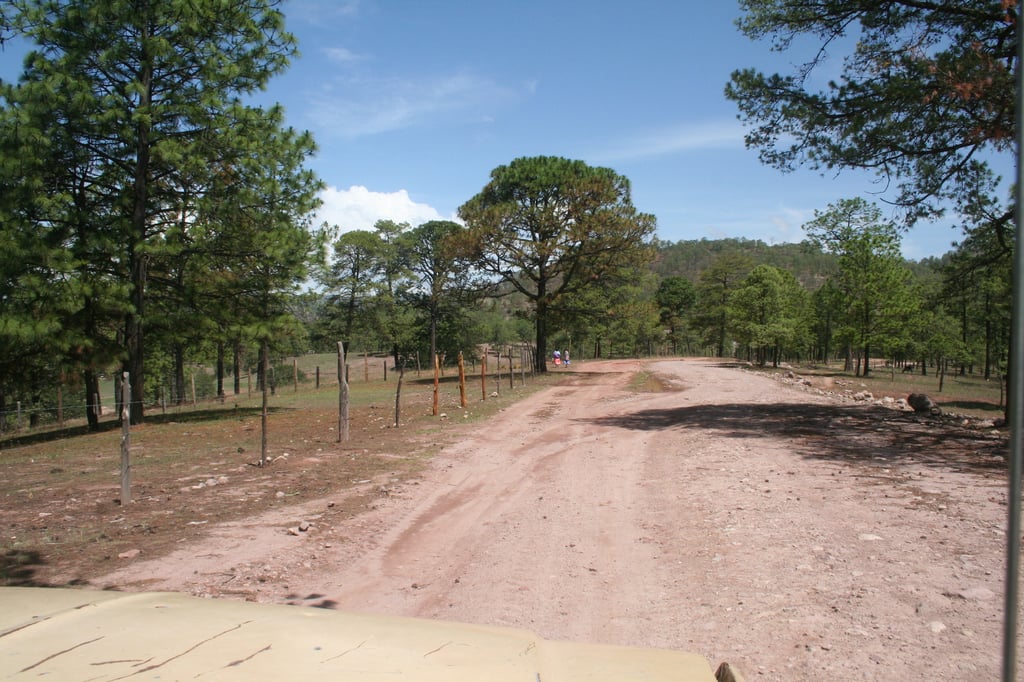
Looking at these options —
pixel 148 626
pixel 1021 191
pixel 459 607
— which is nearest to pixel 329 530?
pixel 459 607

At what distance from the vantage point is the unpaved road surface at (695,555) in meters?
4.44

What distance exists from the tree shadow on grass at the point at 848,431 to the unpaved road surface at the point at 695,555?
0.11 metres

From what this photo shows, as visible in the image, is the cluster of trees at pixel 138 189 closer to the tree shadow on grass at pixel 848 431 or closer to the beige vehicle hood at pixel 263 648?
the tree shadow on grass at pixel 848 431

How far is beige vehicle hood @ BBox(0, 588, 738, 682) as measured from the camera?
5.84ft

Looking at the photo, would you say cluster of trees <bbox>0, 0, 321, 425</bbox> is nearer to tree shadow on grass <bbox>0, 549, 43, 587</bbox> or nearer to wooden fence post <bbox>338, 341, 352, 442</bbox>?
wooden fence post <bbox>338, 341, 352, 442</bbox>

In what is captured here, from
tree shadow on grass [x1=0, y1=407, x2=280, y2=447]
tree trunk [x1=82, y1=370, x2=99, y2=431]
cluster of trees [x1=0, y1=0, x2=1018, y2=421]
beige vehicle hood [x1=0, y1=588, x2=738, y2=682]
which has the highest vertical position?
cluster of trees [x1=0, y1=0, x2=1018, y2=421]

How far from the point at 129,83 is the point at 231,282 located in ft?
21.7

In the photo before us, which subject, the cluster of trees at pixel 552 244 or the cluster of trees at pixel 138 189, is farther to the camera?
the cluster of trees at pixel 552 244

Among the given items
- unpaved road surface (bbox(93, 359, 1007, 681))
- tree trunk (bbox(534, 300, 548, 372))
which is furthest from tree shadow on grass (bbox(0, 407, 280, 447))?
tree trunk (bbox(534, 300, 548, 372))

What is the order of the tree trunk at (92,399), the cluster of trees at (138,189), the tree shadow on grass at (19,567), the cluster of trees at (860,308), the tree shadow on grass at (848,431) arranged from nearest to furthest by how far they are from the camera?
the tree shadow on grass at (19,567) < the tree shadow on grass at (848,431) < the cluster of trees at (138,189) < the tree trunk at (92,399) < the cluster of trees at (860,308)

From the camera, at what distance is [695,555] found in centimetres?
611

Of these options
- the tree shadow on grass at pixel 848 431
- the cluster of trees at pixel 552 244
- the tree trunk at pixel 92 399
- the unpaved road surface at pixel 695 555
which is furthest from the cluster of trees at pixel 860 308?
the tree trunk at pixel 92 399

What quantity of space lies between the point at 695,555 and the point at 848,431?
826cm

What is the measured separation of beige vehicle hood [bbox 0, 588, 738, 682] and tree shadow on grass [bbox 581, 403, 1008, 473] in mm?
9122
